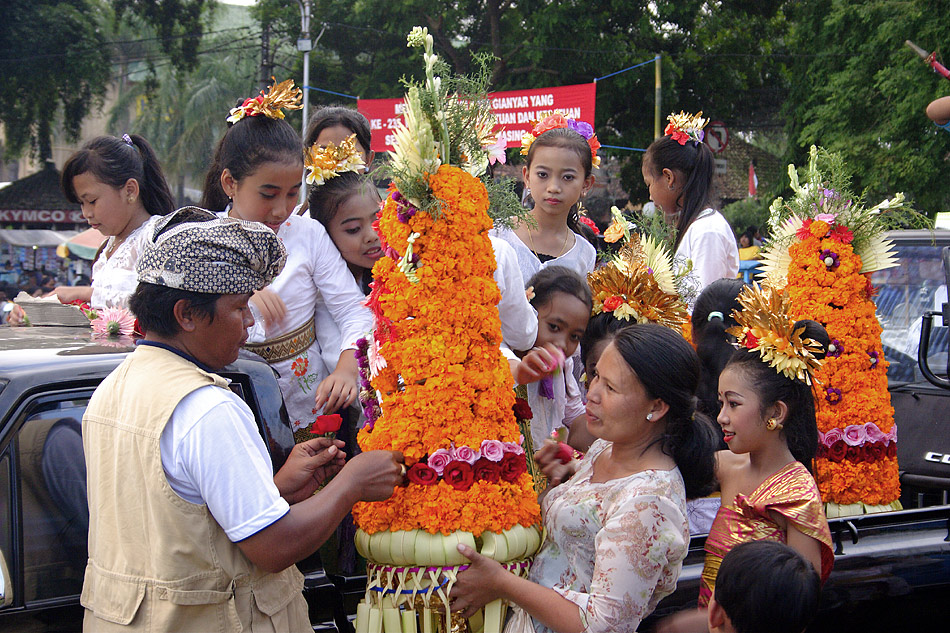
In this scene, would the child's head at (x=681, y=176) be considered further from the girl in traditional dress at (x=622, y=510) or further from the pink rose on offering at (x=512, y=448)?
the pink rose on offering at (x=512, y=448)

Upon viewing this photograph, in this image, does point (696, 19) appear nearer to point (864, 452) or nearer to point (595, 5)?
point (595, 5)

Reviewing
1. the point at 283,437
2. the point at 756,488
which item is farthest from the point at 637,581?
the point at 283,437

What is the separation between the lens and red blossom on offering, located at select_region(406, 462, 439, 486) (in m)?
2.46

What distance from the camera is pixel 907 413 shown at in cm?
484

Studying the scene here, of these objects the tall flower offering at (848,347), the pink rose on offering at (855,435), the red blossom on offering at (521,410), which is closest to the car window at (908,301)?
the tall flower offering at (848,347)

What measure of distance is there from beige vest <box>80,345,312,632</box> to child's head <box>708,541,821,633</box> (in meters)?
1.19

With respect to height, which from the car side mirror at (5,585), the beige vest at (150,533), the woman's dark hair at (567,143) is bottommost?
the car side mirror at (5,585)

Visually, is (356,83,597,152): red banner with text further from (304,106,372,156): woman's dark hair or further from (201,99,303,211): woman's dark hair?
(201,99,303,211): woman's dark hair

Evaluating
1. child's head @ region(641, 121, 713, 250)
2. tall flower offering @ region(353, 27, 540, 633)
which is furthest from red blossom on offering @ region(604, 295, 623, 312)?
child's head @ region(641, 121, 713, 250)

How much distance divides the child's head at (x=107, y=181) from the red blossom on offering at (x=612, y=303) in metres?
2.09

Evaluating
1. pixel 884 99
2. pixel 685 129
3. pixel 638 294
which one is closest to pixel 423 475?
pixel 638 294

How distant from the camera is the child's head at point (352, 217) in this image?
3.57 m

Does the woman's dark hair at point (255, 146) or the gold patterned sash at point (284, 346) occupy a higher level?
the woman's dark hair at point (255, 146)

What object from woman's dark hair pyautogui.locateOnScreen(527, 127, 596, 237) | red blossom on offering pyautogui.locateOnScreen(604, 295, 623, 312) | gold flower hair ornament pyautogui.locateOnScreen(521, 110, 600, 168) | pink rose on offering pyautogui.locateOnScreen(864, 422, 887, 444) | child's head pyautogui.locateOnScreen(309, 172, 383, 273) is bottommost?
pink rose on offering pyautogui.locateOnScreen(864, 422, 887, 444)
